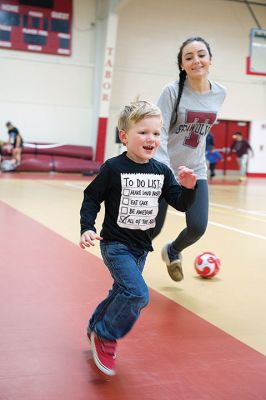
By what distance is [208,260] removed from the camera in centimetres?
481

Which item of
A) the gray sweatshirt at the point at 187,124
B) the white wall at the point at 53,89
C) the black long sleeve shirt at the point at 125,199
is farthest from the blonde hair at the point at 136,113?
the white wall at the point at 53,89

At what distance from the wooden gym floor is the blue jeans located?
0.21 m

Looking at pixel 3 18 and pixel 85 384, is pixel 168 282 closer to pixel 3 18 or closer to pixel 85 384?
pixel 85 384

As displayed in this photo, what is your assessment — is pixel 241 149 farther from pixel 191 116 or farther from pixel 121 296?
pixel 121 296

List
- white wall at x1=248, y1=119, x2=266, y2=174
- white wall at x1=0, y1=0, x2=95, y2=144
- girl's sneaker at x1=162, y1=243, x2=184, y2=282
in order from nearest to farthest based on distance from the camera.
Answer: girl's sneaker at x1=162, y1=243, x2=184, y2=282 → white wall at x1=0, y1=0, x2=95, y2=144 → white wall at x1=248, y1=119, x2=266, y2=174

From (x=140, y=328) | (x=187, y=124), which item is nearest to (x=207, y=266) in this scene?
(x=187, y=124)

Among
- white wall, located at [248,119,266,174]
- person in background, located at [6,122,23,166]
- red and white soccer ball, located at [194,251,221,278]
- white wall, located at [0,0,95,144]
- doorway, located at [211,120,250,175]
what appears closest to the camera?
red and white soccer ball, located at [194,251,221,278]

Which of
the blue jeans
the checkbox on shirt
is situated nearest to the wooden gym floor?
the blue jeans

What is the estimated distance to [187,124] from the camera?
4191mm

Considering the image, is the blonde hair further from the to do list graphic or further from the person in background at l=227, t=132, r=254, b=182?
the person in background at l=227, t=132, r=254, b=182

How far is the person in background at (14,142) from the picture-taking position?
63.6 feet

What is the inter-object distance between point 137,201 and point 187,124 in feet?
4.81

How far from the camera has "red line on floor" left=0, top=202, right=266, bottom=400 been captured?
252cm

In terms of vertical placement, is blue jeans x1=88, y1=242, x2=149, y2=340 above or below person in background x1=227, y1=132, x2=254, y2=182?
below
